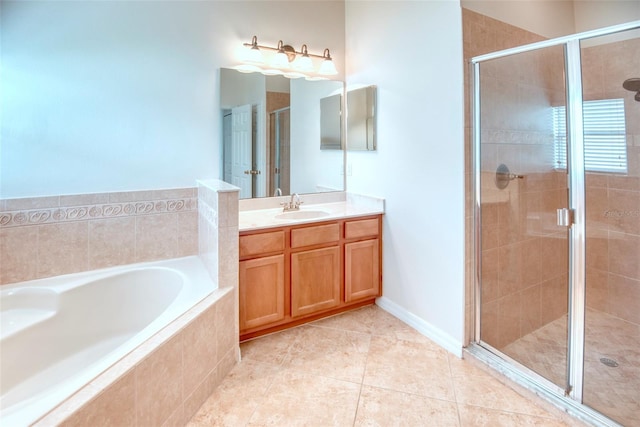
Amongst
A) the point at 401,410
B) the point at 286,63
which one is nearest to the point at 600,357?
the point at 401,410

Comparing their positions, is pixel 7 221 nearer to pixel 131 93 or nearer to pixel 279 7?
pixel 131 93

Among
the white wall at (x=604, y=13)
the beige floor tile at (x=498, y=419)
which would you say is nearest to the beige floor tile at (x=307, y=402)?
the beige floor tile at (x=498, y=419)

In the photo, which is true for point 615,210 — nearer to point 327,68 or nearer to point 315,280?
point 315,280

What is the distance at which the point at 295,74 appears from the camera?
3.01 m

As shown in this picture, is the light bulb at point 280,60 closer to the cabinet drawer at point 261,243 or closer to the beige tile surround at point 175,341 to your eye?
the beige tile surround at point 175,341

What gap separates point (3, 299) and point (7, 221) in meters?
0.46

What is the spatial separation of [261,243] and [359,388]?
1069mm

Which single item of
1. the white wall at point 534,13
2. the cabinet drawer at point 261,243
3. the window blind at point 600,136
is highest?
the white wall at point 534,13

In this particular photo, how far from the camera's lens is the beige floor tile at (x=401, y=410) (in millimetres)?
1697

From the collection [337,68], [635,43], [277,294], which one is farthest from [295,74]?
[635,43]

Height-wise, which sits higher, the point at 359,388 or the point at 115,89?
the point at 115,89

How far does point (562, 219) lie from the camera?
1.86m

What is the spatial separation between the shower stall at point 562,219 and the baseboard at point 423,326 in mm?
122

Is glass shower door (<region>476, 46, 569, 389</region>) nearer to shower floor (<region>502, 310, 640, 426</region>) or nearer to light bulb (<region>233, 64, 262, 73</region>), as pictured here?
shower floor (<region>502, 310, 640, 426</region>)
